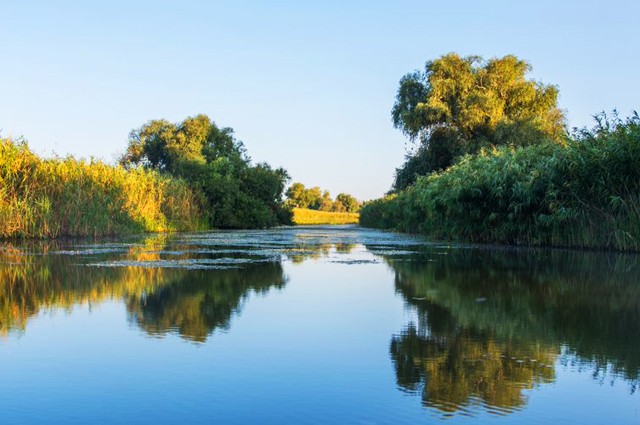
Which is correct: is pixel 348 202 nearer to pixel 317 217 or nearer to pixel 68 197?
pixel 317 217

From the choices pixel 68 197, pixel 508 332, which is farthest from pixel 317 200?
pixel 508 332

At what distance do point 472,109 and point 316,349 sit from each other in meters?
31.2

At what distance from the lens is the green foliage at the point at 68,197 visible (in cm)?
1847

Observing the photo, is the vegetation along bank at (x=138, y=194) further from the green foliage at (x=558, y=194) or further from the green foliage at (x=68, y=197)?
the green foliage at (x=558, y=194)

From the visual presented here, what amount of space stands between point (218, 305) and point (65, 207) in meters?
15.1

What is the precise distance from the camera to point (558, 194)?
52.2 feet

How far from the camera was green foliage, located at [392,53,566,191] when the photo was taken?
112ft

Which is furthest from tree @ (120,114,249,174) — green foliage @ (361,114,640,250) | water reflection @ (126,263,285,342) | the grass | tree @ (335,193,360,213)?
tree @ (335,193,360,213)

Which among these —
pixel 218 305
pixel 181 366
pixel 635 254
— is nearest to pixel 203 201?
pixel 635 254

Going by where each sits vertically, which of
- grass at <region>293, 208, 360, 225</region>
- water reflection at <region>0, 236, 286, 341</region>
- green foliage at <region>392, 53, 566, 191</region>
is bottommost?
water reflection at <region>0, 236, 286, 341</region>

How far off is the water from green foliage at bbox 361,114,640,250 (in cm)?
589

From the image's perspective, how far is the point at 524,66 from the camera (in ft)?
123

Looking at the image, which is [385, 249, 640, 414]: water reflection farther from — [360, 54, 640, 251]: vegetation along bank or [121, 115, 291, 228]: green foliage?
[121, 115, 291, 228]: green foliage

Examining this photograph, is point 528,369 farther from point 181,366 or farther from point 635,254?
point 635,254
